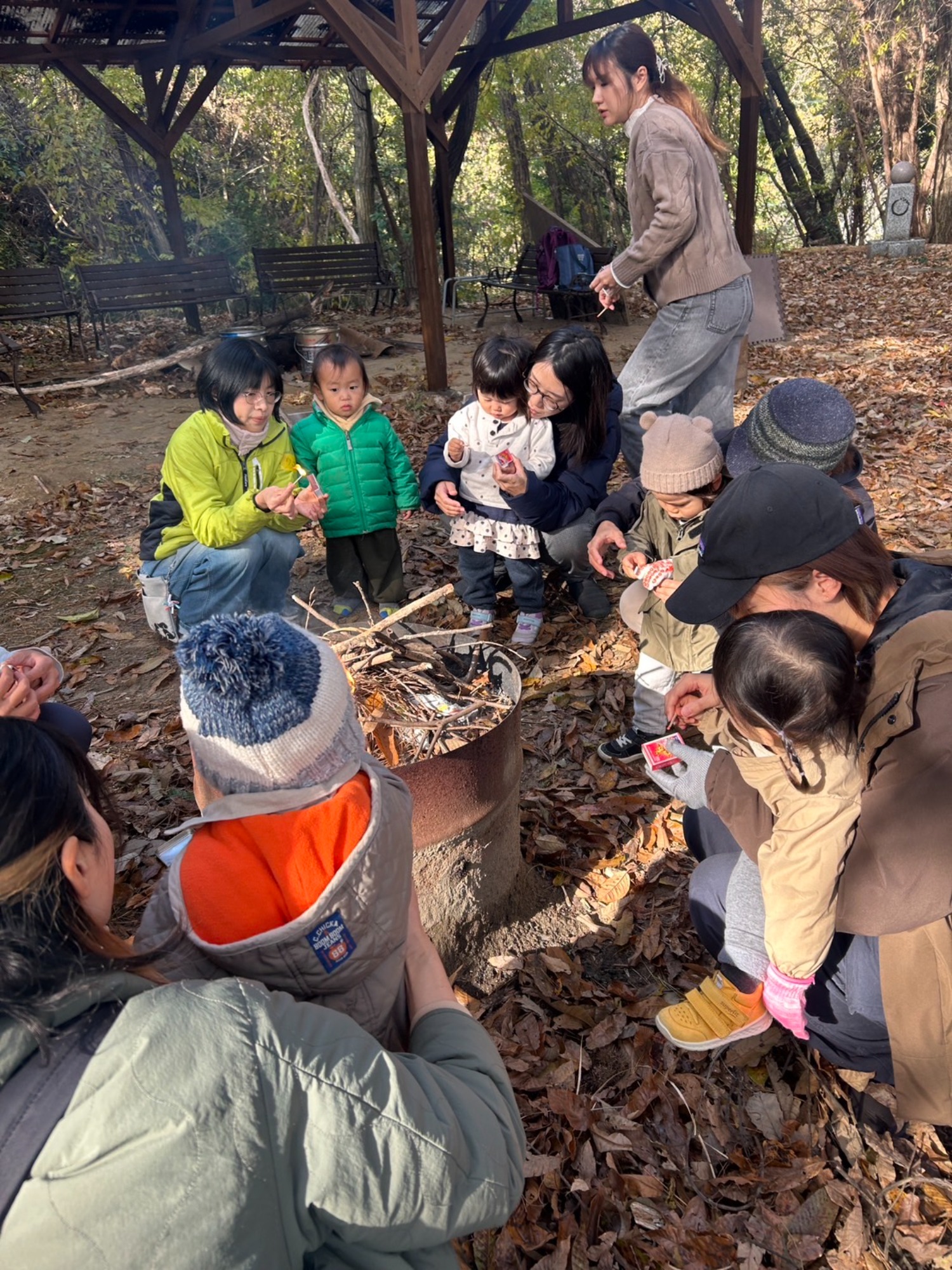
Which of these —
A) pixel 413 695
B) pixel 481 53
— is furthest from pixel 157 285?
pixel 413 695

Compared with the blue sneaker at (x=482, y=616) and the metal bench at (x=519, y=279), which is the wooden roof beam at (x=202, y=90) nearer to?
the metal bench at (x=519, y=279)

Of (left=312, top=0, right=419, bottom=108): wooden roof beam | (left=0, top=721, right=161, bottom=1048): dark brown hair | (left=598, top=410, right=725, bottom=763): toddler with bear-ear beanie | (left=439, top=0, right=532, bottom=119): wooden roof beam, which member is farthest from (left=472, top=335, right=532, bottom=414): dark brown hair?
(left=439, top=0, right=532, bottom=119): wooden roof beam

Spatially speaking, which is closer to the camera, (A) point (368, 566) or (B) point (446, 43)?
(A) point (368, 566)

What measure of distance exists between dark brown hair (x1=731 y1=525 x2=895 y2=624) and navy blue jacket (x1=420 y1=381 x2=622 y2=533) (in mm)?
2040

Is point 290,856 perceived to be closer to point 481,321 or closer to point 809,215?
point 481,321

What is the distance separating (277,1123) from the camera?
Answer: 3.28 ft

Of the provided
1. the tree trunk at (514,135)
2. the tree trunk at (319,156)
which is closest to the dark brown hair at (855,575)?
the tree trunk at (319,156)

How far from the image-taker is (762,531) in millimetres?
2074

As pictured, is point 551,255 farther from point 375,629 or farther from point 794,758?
point 794,758

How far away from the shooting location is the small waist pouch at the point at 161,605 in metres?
4.33

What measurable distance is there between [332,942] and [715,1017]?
1.33 m

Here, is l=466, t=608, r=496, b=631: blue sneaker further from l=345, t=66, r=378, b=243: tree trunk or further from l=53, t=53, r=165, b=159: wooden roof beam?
l=345, t=66, r=378, b=243: tree trunk

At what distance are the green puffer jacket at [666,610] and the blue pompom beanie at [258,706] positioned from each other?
6.14ft

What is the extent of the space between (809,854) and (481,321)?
12244 mm
